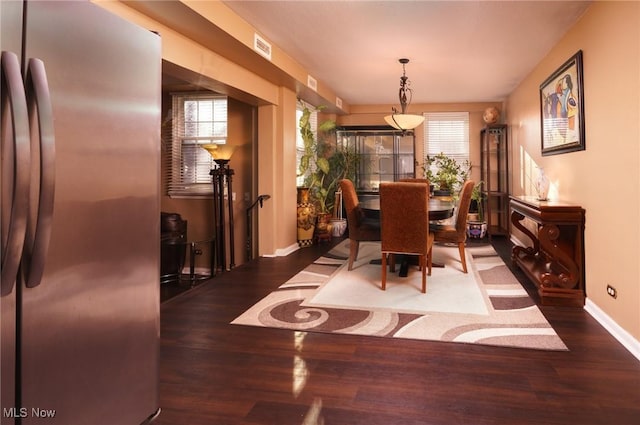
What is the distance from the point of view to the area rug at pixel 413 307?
9.14 ft

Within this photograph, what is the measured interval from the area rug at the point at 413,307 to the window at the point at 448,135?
3.67 meters

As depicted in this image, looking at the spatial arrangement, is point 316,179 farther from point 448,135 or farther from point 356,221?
point 448,135

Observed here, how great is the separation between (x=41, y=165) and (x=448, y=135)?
7702 millimetres

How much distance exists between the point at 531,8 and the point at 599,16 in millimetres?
514

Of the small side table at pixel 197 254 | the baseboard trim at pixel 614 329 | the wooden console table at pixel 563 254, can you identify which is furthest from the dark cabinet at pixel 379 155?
the baseboard trim at pixel 614 329

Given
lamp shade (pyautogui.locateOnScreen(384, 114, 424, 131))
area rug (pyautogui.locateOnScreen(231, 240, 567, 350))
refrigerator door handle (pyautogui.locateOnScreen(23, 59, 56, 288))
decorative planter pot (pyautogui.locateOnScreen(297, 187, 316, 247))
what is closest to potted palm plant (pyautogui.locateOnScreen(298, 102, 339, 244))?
decorative planter pot (pyautogui.locateOnScreen(297, 187, 316, 247))

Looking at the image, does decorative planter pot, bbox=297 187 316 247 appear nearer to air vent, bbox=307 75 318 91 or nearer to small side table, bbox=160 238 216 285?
small side table, bbox=160 238 216 285

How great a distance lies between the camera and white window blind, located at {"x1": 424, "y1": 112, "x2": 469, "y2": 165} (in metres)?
7.89

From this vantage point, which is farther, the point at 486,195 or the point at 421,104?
the point at 421,104

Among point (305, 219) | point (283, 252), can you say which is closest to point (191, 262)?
point (283, 252)

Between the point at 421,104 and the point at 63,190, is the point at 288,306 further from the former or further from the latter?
the point at 421,104

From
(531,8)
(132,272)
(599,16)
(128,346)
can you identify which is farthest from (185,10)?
(599,16)

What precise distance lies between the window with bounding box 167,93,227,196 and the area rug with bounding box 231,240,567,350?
2395 mm

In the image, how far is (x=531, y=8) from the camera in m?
3.39
